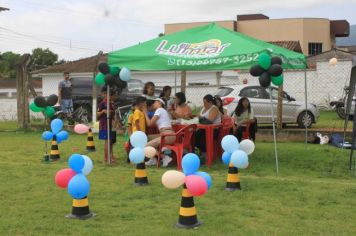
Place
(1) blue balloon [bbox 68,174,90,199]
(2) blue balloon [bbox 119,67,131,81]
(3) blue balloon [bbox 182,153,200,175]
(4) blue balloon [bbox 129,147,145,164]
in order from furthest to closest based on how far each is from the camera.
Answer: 1. (2) blue balloon [bbox 119,67,131,81]
2. (4) blue balloon [bbox 129,147,145,164]
3. (1) blue balloon [bbox 68,174,90,199]
4. (3) blue balloon [bbox 182,153,200,175]

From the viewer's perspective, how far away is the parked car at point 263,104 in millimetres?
16781

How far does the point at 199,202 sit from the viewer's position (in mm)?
6727

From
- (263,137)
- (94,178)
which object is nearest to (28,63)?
(263,137)

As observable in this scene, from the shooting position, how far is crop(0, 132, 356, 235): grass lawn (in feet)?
18.4

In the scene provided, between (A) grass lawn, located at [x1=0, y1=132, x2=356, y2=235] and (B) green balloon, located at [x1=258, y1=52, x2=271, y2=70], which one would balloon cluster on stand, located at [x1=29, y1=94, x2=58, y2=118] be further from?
(B) green balloon, located at [x1=258, y1=52, x2=271, y2=70]

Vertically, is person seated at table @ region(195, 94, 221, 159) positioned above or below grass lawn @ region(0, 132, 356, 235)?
above

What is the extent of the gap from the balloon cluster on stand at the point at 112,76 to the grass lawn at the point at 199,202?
162cm

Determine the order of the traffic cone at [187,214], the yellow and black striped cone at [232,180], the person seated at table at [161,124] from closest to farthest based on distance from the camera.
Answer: the traffic cone at [187,214]
the yellow and black striped cone at [232,180]
the person seated at table at [161,124]

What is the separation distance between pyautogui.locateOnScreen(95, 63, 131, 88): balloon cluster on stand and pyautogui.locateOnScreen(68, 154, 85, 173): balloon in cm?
402

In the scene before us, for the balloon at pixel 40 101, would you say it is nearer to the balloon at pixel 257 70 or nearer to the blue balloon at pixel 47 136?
the blue balloon at pixel 47 136

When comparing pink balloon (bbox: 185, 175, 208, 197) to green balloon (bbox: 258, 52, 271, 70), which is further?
green balloon (bbox: 258, 52, 271, 70)

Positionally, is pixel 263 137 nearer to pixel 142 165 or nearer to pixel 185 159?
pixel 142 165

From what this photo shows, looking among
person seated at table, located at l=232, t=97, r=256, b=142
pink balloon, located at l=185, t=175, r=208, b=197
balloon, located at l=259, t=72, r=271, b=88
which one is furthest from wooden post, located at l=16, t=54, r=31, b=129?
pink balloon, located at l=185, t=175, r=208, b=197

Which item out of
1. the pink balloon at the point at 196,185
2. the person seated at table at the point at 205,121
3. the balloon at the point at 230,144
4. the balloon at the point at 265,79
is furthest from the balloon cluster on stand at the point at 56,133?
the pink balloon at the point at 196,185
